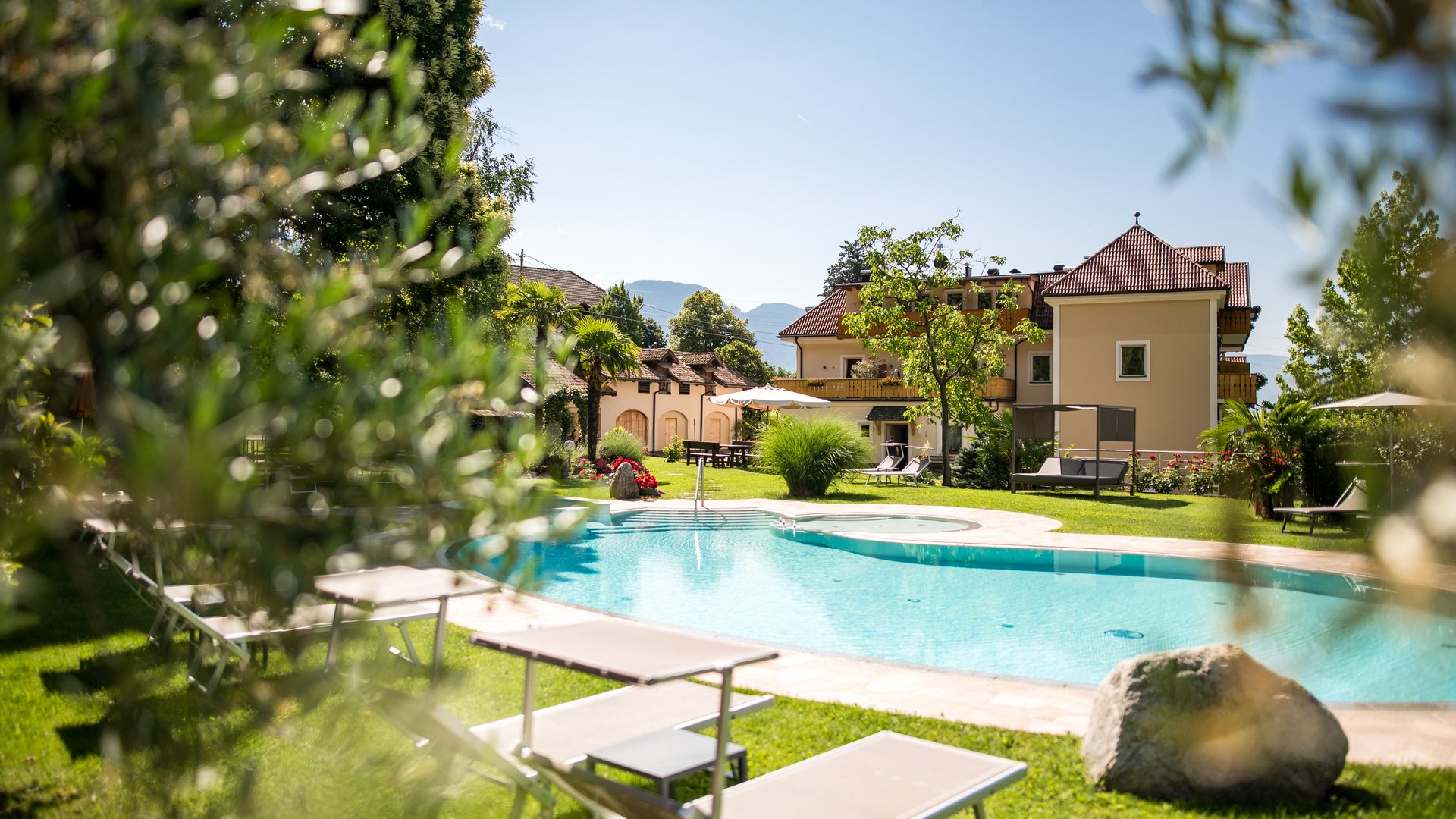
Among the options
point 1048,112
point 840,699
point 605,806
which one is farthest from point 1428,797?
point 1048,112

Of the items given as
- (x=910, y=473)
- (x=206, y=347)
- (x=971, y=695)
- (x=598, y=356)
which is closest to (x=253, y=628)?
(x=206, y=347)

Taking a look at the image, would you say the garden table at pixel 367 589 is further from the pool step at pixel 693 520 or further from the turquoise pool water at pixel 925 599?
the pool step at pixel 693 520

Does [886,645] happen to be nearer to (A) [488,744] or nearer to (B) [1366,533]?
(A) [488,744]

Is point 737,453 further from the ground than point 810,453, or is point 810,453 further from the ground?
point 810,453

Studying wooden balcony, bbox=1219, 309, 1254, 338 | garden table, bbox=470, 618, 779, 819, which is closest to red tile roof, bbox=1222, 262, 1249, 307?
wooden balcony, bbox=1219, 309, 1254, 338

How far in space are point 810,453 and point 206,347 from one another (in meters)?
20.2

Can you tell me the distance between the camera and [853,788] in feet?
12.2

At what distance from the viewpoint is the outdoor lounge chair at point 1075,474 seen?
21.8 meters

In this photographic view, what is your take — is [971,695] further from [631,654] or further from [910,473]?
[910,473]

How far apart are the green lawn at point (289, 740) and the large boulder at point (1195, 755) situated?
11 centimetres

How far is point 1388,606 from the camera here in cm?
84

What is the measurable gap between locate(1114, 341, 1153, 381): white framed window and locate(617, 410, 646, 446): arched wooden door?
76.3ft

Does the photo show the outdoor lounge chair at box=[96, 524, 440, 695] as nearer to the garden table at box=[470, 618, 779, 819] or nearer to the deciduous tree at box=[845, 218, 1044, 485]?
the garden table at box=[470, 618, 779, 819]

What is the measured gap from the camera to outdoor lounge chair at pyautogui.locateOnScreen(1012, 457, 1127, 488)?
859 inches
